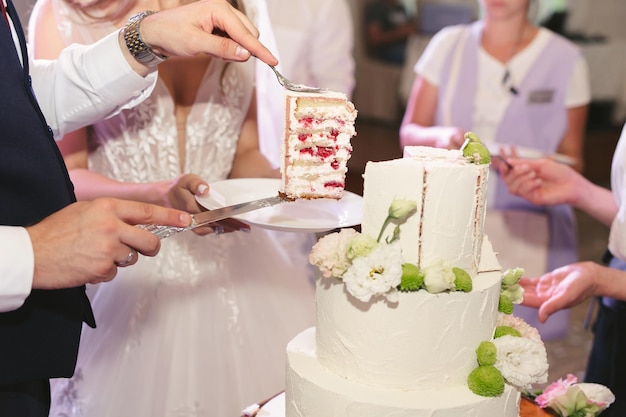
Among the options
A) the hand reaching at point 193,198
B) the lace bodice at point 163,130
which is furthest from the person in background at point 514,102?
the hand reaching at point 193,198

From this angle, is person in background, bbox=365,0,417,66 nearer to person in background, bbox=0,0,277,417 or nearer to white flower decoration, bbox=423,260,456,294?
person in background, bbox=0,0,277,417

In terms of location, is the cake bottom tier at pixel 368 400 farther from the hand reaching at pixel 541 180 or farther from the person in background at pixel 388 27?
the person in background at pixel 388 27

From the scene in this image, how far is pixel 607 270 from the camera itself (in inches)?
92.6

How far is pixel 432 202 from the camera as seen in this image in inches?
60.3

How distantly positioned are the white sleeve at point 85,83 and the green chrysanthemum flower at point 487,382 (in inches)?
45.3

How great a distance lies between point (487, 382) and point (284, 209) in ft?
2.97

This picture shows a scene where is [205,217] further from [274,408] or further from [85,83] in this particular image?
[85,83]

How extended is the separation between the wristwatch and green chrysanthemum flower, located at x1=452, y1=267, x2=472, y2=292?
37.8 inches

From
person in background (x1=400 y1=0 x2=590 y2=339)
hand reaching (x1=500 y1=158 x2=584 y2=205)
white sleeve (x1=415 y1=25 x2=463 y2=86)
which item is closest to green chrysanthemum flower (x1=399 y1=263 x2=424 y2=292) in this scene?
hand reaching (x1=500 y1=158 x2=584 y2=205)

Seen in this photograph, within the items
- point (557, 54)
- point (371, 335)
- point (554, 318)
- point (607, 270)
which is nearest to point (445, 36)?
point (557, 54)

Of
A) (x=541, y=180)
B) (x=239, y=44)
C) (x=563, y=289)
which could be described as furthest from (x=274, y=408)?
(x=541, y=180)

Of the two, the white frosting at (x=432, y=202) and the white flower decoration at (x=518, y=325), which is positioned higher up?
the white frosting at (x=432, y=202)

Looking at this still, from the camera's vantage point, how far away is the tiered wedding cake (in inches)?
59.4

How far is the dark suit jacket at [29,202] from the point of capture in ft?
5.17
